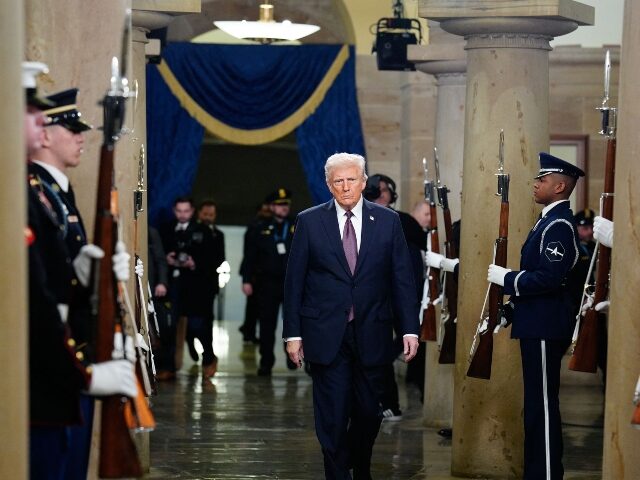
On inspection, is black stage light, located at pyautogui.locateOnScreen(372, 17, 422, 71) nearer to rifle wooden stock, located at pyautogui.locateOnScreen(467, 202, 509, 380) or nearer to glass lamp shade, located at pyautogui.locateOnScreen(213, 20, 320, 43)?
glass lamp shade, located at pyautogui.locateOnScreen(213, 20, 320, 43)

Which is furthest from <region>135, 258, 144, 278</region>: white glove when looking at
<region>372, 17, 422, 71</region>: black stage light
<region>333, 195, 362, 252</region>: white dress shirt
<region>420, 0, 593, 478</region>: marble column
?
<region>372, 17, 422, 71</region>: black stage light

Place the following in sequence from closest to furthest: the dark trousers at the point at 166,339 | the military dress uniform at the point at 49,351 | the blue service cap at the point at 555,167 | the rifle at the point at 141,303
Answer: the military dress uniform at the point at 49,351
the blue service cap at the point at 555,167
the rifle at the point at 141,303
the dark trousers at the point at 166,339

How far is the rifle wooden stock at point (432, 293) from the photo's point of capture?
11.2 m

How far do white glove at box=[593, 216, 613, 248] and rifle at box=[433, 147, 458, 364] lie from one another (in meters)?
2.85

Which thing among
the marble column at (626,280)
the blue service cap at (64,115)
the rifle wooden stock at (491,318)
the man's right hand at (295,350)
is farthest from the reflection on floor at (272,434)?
the blue service cap at (64,115)

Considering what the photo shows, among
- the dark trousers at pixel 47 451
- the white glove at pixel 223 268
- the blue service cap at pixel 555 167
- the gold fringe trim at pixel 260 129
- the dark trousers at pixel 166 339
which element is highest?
the gold fringe trim at pixel 260 129

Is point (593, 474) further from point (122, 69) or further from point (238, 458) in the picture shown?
point (122, 69)

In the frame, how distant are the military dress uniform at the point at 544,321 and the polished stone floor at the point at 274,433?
4.03 ft

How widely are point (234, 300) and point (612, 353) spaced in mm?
18851

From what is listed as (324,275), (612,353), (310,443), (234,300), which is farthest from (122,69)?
(234,300)

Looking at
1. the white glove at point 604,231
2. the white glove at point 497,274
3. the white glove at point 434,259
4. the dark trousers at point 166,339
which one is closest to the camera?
the white glove at point 604,231

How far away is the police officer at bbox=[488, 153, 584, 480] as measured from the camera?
832cm

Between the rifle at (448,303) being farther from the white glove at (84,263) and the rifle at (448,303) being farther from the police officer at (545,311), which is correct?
the white glove at (84,263)

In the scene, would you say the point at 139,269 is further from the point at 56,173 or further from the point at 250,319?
the point at 250,319
